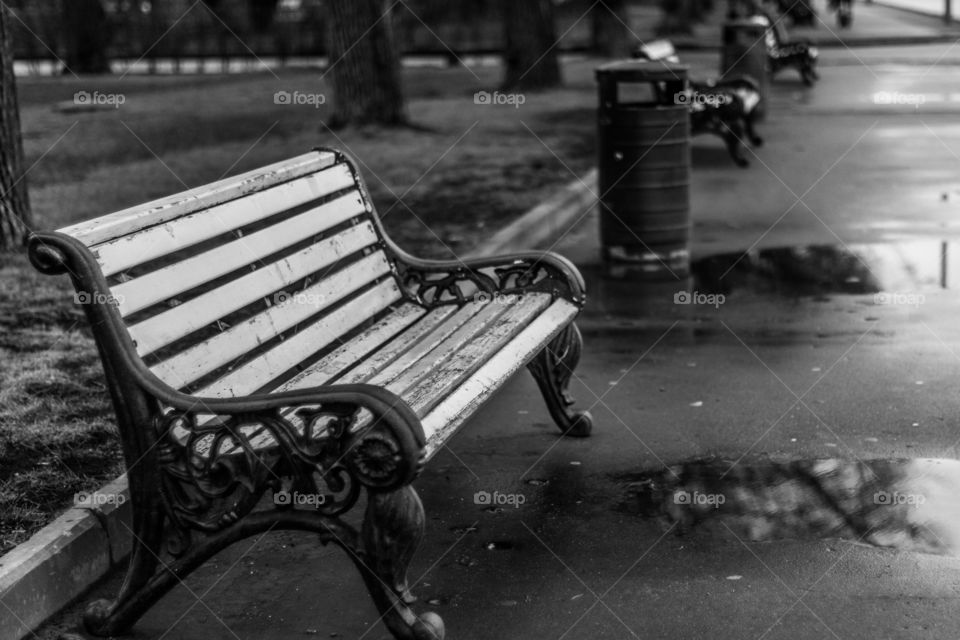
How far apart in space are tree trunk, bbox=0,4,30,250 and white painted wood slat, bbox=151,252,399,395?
3.59 m

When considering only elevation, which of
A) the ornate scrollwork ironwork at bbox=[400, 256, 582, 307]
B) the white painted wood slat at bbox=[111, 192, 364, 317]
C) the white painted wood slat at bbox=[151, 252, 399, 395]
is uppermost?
the white painted wood slat at bbox=[111, 192, 364, 317]

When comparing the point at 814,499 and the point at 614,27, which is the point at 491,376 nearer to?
the point at 814,499

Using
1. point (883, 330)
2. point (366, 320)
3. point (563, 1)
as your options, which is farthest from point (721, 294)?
point (563, 1)

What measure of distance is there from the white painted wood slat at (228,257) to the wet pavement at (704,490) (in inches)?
34.9

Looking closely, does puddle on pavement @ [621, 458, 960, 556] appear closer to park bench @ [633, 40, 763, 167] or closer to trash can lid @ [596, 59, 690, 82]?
trash can lid @ [596, 59, 690, 82]

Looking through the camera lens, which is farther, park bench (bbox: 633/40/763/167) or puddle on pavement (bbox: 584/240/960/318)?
park bench (bbox: 633/40/763/167)

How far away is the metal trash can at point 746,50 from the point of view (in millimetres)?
16609

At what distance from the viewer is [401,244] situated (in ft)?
29.5

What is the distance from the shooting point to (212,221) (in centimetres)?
458

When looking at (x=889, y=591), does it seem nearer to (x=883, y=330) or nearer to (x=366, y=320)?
(x=366, y=320)

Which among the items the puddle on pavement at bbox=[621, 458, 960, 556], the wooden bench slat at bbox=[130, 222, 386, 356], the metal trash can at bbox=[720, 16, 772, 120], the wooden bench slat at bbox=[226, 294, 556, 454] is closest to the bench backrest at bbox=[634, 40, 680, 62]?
the metal trash can at bbox=[720, 16, 772, 120]

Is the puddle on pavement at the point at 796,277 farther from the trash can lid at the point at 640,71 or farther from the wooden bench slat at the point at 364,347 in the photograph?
the wooden bench slat at the point at 364,347

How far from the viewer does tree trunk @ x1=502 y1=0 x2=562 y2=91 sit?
848 inches

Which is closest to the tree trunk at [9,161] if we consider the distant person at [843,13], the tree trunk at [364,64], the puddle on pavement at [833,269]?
the puddle on pavement at [833,269]
